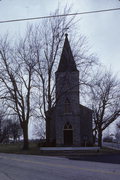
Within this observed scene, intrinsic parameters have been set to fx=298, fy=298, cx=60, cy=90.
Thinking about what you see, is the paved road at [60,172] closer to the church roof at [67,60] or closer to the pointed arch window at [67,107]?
the church roof at [67,60]

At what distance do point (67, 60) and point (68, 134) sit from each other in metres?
12.6

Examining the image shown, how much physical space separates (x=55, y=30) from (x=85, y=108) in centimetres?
1798

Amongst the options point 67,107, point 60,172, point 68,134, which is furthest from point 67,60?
point 60,172

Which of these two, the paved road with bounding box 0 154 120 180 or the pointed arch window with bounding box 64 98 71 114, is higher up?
the pointed arch window with bounding box 64 98 71 114

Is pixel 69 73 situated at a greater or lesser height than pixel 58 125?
greater

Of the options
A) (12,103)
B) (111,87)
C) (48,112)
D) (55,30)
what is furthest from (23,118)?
(111,87)

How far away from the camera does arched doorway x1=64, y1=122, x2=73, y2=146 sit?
144ft

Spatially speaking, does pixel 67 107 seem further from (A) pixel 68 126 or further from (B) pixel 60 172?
(B) pixel 60 172

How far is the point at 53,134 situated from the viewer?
167 ft

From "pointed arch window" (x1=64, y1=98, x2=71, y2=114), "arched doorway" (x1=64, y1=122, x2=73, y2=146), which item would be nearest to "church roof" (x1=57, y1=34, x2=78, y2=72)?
"pointed arch window" (x1=64, y1=98, x2=71, y2=114)

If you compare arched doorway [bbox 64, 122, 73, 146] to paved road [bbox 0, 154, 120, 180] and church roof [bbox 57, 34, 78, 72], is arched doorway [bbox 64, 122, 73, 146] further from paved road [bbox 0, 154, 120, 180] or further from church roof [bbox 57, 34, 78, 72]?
paved road [bbox 0, 154, 120, 180]

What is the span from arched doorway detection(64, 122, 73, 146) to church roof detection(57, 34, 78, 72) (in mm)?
10427

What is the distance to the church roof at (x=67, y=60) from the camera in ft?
119

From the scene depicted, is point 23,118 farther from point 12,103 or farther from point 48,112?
point 48,112
